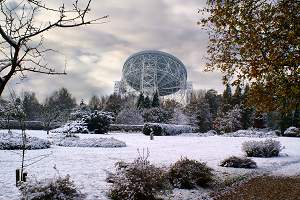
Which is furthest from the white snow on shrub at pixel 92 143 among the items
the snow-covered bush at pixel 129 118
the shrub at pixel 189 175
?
the snow-covered bush at pixel 129 118

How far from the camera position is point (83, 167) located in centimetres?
1256

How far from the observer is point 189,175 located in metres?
10.5

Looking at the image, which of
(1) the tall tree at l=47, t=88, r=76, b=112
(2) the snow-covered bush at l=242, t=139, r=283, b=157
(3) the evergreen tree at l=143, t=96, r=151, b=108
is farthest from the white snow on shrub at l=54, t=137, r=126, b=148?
(1) the tall tree at l=47, t=88, r=76, b=112

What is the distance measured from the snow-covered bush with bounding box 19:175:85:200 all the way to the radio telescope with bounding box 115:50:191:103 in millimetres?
59143

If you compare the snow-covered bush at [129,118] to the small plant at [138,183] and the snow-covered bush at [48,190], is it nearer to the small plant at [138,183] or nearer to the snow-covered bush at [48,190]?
the small plant at [138,183]

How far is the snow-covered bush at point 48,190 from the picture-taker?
7367mm

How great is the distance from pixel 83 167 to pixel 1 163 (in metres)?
2.80

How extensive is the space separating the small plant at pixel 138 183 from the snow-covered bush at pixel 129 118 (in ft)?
164

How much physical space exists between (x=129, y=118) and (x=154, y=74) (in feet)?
39.3

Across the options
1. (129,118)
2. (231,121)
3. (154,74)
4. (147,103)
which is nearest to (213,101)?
(147,103)

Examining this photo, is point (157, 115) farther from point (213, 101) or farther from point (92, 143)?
point (92, 143)

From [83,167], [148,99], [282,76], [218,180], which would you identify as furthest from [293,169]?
[148,99]

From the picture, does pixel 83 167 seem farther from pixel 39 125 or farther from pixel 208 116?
pixel 208 116

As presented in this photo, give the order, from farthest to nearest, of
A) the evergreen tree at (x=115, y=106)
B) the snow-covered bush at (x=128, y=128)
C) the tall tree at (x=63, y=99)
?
the tall tree at (x=63, y=99), the evergreen tree at (x=115, y=106), the snow-covered bush at (x=128, y=128)
